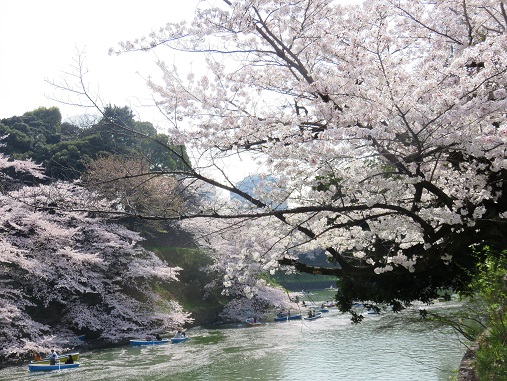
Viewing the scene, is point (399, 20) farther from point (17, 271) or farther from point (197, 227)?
point (197, 227)

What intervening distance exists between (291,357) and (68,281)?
9.36 meters

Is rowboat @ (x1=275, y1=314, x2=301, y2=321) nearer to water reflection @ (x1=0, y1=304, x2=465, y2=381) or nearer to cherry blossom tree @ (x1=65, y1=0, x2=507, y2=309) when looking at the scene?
water reflection @ (x1=0, y1=304, x2=465, y2=381)

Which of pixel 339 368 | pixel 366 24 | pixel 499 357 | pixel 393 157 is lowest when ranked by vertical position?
pixel 339 368

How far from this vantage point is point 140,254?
2389cm

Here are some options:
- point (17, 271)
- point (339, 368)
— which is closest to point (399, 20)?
point (339, 368)

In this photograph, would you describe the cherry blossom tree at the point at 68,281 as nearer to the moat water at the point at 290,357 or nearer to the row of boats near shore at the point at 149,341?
the row of boats near shore at the point at 149,341

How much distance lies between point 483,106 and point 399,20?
2910 millimetres

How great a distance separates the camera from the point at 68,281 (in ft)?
61.1

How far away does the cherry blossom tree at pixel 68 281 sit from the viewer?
16562mm

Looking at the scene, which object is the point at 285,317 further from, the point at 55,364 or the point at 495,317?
the point at 495,317

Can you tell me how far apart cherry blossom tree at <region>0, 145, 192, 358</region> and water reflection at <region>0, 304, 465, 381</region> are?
1457 millimetres

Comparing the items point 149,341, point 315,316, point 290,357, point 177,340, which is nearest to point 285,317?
point 315,316

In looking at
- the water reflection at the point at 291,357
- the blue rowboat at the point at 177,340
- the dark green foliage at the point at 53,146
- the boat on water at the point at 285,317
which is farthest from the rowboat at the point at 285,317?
the dark green foliage at the point at 53,146

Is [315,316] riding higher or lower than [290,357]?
higher
